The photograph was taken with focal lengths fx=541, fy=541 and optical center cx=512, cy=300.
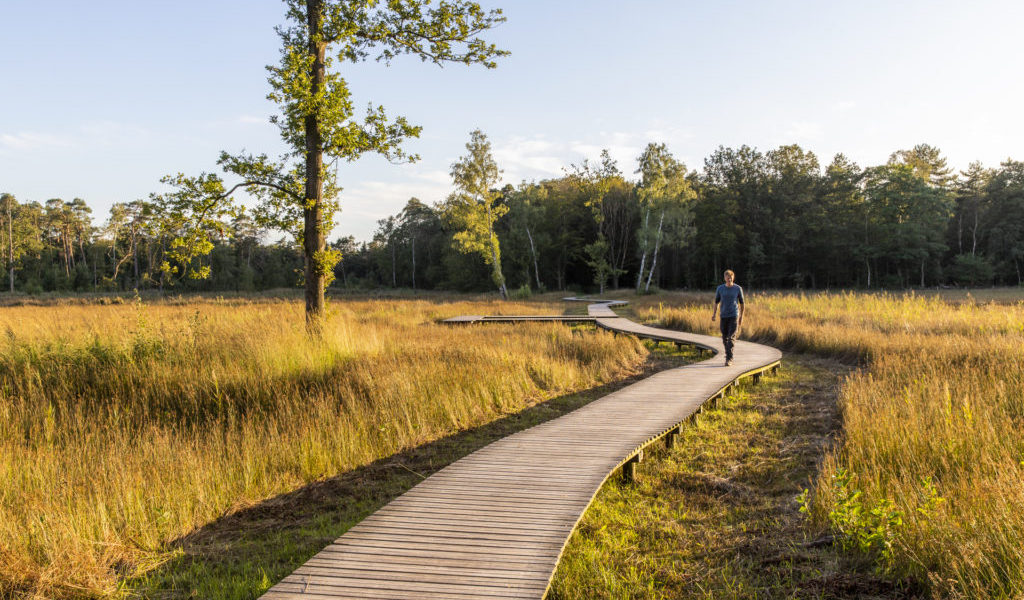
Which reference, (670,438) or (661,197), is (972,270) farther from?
(670,438)

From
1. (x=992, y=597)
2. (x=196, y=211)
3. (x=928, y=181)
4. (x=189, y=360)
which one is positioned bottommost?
(x=992, y=597)

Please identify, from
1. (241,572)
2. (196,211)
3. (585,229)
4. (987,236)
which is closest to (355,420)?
(241,572)

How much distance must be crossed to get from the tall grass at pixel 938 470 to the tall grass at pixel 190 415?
14.9 feet

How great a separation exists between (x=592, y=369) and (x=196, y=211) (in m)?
8.02

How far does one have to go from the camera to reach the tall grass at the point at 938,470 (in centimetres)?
319

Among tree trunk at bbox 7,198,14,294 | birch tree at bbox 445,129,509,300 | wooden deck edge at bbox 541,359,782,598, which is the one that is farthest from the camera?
tree trunk at bbox 7,198,14,294

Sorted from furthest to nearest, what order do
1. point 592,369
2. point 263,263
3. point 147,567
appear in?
point 263,263
point 592,369
point 147,567

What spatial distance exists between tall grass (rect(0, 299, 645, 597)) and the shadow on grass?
6.1 inches

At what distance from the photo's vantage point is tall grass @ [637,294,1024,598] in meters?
3.19

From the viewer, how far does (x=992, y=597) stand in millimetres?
2908

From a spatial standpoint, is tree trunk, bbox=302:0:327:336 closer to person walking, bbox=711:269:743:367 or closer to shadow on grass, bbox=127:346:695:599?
shadow on grass, bbox=127:346:695:599

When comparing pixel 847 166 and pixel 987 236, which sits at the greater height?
pixel 847 166

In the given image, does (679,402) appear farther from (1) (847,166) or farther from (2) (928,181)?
(2) (928,181)

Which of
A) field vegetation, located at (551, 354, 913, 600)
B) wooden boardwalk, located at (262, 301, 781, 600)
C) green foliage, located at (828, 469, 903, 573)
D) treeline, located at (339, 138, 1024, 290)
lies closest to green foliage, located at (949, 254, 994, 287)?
treeline, located at (339, 138, 1024, 290)
